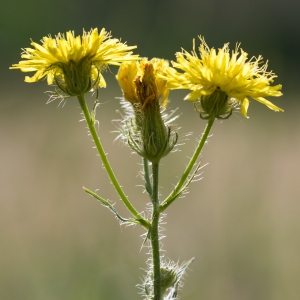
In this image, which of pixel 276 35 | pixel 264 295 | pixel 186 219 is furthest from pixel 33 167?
pixel 276 35

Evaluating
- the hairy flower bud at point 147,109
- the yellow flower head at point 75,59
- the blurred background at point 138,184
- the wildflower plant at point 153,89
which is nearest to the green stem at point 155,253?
the wildflower plant at point 153,89

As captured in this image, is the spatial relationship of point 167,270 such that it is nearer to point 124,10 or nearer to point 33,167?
point 33,167

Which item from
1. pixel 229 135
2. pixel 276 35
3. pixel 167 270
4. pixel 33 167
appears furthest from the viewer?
pixel 276 35

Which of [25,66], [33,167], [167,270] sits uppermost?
[33,167]

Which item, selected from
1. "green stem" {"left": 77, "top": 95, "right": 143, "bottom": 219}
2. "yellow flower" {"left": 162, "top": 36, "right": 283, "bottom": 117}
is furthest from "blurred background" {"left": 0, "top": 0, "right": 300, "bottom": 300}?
"yellow flower" {"left": 162, "top": 36, "right": 283, "bottom": 117}

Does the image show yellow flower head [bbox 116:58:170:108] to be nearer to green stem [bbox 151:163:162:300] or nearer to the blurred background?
the blurred background

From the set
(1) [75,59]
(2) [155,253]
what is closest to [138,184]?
(1) [75,59]

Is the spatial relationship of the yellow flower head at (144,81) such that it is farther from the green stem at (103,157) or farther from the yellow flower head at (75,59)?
the green stem at (103,157)
